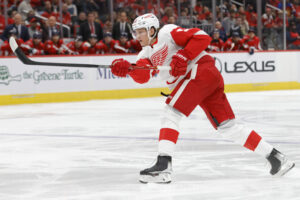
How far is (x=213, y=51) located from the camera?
1314 centimetres

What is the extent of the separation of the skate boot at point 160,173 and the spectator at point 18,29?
26.0 ft

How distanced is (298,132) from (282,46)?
328 inches

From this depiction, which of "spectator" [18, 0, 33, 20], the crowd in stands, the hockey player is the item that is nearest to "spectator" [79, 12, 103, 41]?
the crowd in stands

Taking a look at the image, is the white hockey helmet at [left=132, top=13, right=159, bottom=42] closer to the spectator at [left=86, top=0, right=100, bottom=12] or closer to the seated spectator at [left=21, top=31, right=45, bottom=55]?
the seated spectator at [left=21, top=31, right=45, bottom=55]

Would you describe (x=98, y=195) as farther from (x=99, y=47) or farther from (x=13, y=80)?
(x=99, y=47)

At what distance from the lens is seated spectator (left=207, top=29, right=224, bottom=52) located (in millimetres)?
13322

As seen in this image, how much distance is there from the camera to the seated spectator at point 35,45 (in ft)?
36.1

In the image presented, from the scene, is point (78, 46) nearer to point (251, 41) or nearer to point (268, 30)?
point (251, 41)

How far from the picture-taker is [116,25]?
40.4 ft

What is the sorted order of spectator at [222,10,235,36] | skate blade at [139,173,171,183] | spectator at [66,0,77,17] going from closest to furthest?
skate blade at [139,173,171,183], spectator at [66,0,77,17], spectator at [222,10,235,36]

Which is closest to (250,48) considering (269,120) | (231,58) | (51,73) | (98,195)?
(231,58)

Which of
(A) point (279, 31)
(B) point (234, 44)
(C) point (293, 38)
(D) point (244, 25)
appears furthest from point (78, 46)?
(C) point (293, 38)

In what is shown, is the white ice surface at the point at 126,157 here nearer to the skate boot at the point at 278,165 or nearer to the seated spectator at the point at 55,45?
the skate boot at the point at 278,165

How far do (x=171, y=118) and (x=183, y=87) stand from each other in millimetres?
220
